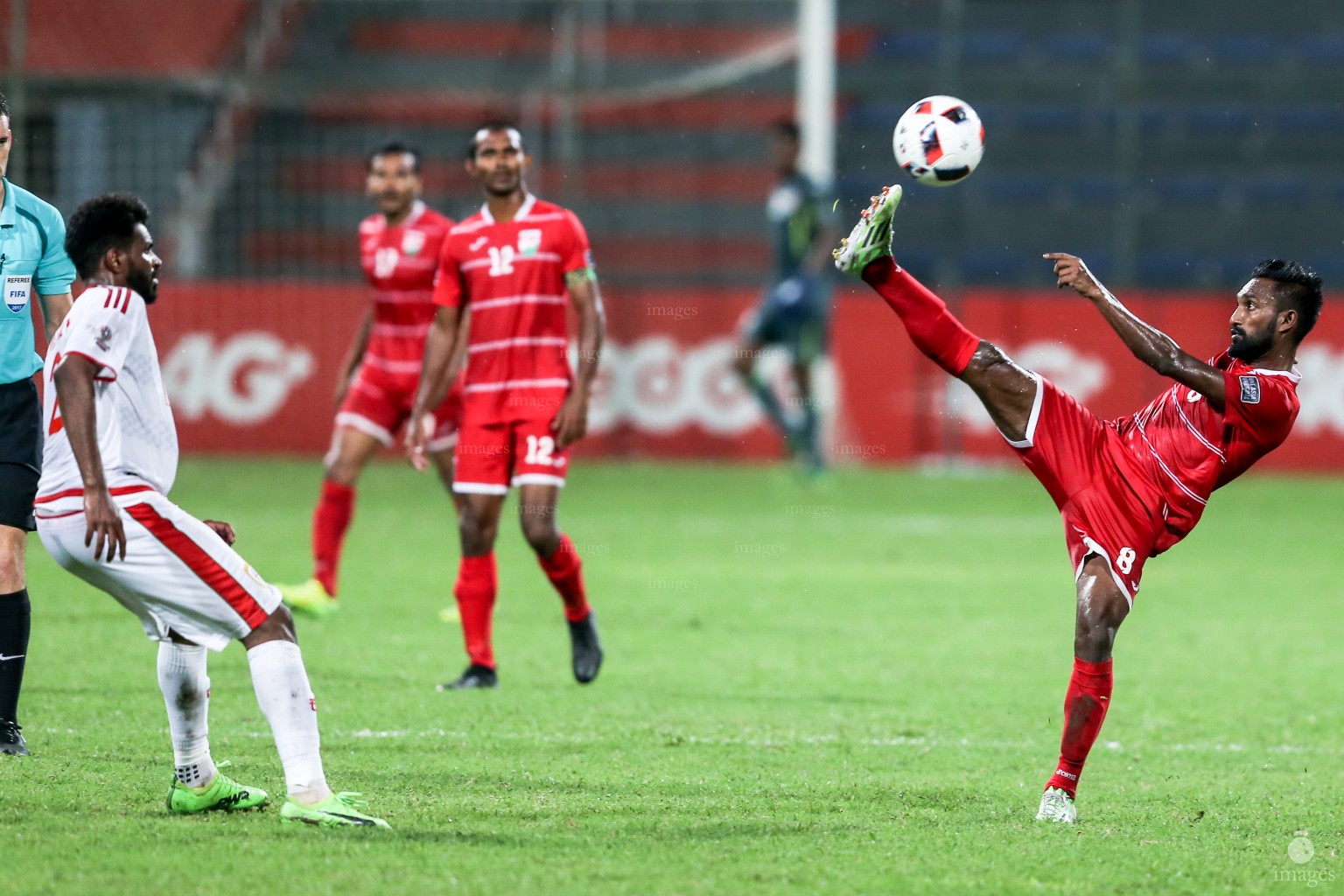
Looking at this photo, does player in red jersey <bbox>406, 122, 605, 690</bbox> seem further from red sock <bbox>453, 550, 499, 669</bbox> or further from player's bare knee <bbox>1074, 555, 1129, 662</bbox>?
player's bare knee <bbox>1074, 555, 1129, 662</bbox>

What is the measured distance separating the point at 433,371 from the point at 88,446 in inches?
123

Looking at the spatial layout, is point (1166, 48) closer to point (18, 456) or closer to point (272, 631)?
point (18, 456)

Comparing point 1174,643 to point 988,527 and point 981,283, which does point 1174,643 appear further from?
point 981,283

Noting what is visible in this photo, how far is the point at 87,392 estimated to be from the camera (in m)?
→ 4.66

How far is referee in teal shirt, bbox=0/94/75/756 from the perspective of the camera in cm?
598

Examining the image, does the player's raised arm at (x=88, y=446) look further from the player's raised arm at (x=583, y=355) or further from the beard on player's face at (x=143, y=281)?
the player's raised arm at (x=583, y=355)

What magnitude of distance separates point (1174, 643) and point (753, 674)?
2.48m

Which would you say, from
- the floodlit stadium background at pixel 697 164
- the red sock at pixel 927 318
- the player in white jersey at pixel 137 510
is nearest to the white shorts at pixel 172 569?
the player in white jersey at pixel 137 510

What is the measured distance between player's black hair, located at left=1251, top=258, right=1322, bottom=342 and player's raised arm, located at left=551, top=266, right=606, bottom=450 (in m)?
2.94

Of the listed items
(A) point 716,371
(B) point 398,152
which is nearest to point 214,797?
(B) point 398,152

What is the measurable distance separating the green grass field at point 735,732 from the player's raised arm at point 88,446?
2.70 feet

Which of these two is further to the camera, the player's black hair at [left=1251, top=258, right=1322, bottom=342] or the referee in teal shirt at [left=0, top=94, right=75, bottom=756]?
the referee in teal shirt at [left=0, top=94, right=75, bottom=756]

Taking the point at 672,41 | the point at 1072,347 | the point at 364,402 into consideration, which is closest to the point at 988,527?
the point at 1072,347

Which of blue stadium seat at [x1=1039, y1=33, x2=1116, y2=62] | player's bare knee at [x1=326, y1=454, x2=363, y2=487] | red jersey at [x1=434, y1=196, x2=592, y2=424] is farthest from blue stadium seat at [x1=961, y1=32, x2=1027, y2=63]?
red jersey at [x1=434, y1=196, x2=592, y2=424]
